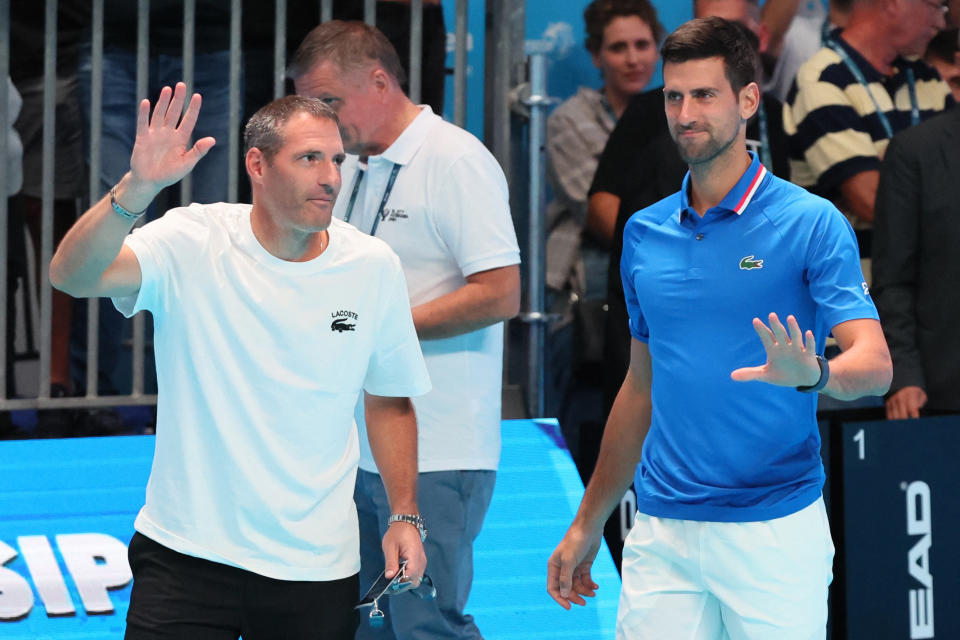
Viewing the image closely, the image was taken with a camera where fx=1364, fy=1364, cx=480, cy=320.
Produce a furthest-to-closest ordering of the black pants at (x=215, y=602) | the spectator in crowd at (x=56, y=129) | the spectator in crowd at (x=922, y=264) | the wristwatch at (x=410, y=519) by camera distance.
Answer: the spectator in crowd at (x=922, y=264)
the spectator in crowd at (x=56, y=129)
the wristwatch at (x=410, y=519)
the black pants at (x=215, y=602)

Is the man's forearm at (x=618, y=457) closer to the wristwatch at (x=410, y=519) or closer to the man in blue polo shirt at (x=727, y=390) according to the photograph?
the man in blue polo shirt at (x=727, y=390)

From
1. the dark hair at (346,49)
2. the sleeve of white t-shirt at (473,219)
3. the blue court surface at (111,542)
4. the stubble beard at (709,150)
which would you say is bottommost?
the blue court surface at (111,542)

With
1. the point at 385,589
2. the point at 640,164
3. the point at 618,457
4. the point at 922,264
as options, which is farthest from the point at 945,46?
the point at 385,589

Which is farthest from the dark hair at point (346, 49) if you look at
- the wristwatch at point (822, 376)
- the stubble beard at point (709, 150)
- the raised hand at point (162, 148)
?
the wristwatch at point (822, 376)

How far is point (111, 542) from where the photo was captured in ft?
15.4

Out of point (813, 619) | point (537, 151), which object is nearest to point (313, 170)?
point (813, 619)

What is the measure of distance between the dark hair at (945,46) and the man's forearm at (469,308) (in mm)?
3798

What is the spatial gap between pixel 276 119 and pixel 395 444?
870 mm

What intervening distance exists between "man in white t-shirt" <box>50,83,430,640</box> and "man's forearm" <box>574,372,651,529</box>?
505 mm

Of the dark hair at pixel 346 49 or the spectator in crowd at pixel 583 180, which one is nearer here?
the dark hair at pixel 346 49

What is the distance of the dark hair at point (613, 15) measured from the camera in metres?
6.44

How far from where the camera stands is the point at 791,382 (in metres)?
2.76

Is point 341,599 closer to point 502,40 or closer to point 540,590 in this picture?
point 540,590

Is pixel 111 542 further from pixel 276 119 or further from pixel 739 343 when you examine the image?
pixel 739 343
